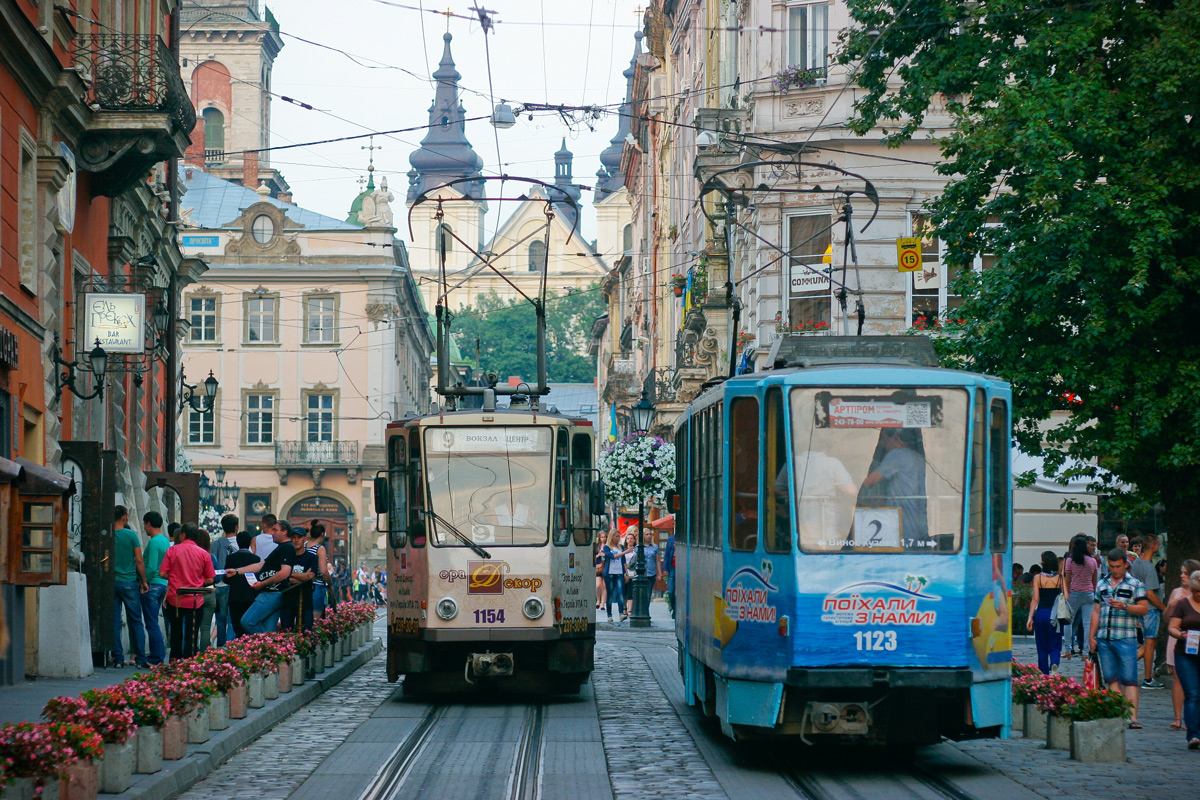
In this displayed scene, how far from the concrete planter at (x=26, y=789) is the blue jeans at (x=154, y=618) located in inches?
433

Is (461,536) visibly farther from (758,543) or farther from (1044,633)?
(1044,633)

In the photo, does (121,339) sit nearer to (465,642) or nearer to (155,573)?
(155,573)

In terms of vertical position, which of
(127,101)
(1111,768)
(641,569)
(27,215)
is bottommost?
(1111,768)

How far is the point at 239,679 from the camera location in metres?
14.4

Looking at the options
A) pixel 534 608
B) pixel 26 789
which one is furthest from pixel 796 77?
pixel 26 789

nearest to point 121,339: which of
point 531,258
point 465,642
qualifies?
point 465,642

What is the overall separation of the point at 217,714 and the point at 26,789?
4.79m

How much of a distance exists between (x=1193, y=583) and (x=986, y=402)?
307cm

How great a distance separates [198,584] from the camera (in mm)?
18391

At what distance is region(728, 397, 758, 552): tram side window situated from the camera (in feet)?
40.2

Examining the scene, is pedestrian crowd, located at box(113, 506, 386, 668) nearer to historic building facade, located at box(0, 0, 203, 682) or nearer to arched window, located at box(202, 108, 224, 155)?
historic building facade, located at box(0, 0, 203, 682)

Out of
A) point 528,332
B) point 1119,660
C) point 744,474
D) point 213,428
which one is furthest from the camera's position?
point 528,332

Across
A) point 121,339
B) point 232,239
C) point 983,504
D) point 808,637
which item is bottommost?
point 808,637

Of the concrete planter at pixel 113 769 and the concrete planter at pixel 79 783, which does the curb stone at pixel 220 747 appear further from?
the concrete planter at pixel 79 783
